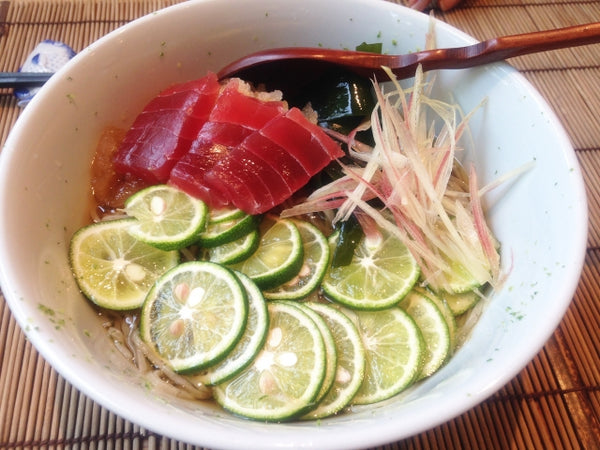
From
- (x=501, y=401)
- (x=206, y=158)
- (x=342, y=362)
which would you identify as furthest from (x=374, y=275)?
(x=206, y=158)

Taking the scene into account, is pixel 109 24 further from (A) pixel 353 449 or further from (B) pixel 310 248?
(A) pixel 353 449

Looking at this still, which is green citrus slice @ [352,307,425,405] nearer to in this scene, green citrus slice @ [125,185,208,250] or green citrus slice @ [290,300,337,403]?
green citrus slice @ [290,300,337,403]

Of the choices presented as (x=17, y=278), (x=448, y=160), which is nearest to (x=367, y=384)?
(x=448, y=160)

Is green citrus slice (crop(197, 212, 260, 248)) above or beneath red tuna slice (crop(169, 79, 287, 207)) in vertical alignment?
beneath

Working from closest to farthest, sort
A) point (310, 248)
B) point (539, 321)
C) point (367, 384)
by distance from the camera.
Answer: point (539, 321)
point (367, 384)
point (310, 248)

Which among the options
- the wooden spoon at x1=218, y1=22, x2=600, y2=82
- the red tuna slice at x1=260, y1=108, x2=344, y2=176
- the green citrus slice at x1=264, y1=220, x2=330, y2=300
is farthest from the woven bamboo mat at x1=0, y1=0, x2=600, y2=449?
the red tuna slice at x1=260, y1=108, x2=344, y2=176

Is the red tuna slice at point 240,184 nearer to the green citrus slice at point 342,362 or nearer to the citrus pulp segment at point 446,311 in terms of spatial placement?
the green citrus slice at point 342,362
